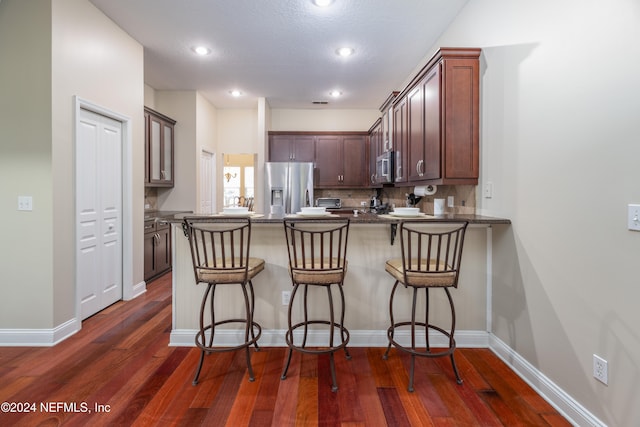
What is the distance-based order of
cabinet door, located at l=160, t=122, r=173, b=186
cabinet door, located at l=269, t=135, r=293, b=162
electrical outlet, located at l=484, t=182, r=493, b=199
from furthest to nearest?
cabinet door, located at l=269, t=135, r=293, b=162 → cabinet door, located at l=160, t=122, r=173, b=186 → electrical outlet, located at l=484, t=182, r=493, b=199

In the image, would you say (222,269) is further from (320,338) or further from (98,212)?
(98,212)

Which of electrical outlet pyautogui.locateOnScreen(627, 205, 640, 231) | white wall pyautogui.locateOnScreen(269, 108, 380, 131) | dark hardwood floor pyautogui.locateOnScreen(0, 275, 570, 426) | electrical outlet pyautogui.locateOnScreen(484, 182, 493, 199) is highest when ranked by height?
white wall pyautogui.locateOnScreen(269, 108, 380, 131)

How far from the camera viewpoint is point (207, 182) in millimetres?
5992

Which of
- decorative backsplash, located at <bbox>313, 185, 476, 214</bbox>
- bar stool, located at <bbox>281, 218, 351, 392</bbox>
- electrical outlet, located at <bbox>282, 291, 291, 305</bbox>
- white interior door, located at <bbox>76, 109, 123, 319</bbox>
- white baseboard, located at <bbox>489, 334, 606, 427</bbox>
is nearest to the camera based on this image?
white baseboard, located at <bbox>489, 334, 606, 427</bbox>

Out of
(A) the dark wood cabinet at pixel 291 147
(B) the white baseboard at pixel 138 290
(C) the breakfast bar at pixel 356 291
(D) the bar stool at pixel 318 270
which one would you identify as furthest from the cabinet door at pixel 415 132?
(B) the white baseboard at pixel 138 290

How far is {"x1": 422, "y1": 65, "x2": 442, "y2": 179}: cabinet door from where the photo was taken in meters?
2.57

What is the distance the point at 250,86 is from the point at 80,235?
317cm

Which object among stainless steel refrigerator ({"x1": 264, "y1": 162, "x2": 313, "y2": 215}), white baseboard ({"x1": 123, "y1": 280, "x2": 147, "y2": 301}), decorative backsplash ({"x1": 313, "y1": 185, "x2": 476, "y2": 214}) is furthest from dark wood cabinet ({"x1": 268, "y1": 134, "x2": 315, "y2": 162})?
white baseboard ({"x1": 123, "y1": 280, "x2": 147, "y2": 301})

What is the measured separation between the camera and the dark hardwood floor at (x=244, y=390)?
5.70 feet

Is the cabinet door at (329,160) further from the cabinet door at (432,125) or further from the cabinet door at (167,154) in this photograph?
the cabinet door at (432,125)

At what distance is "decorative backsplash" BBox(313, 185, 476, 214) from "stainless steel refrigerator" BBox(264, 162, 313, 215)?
33.3 inches

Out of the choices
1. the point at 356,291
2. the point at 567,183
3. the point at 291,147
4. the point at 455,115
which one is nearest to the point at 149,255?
the point at 291,147

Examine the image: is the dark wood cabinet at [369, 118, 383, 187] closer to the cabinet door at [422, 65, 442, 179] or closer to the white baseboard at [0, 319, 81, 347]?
the cabinet door at [422, 65, 442, 179]

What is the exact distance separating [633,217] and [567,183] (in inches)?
15.9
